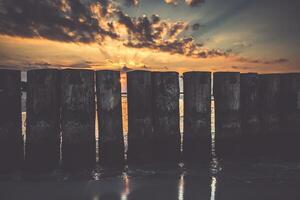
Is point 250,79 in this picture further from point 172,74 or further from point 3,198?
point 3,198

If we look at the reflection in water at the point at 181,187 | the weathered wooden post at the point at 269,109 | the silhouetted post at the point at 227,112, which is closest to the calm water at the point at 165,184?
the reflection in water at the point at 181,187

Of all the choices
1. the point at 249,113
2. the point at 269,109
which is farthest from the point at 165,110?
the point at 269,109

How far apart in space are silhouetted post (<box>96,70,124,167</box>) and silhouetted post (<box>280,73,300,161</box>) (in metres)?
2.61

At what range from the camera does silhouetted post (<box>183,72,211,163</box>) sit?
460 centimetres

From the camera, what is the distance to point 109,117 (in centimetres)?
439

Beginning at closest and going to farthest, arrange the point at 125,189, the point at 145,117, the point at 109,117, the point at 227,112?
the point at 125,189, the point at 109,117, the point at 145,117, the point at 227,112

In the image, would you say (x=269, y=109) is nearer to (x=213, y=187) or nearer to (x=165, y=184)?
(x=213, y=187)

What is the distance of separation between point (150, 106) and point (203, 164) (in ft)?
3.86

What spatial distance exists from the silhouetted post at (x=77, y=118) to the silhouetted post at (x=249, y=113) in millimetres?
2307

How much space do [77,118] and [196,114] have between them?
1.71m

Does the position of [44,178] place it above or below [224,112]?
below

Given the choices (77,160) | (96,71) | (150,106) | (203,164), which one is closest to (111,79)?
(96,71)

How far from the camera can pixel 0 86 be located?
4133mm

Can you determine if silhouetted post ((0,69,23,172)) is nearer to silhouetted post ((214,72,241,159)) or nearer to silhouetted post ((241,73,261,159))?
silhouetted post ((214,72,241,159))
